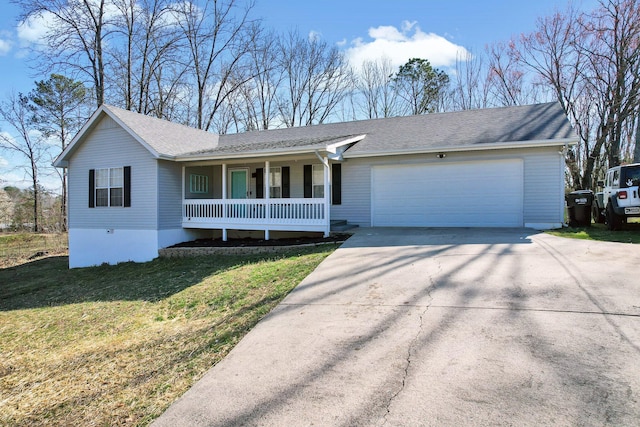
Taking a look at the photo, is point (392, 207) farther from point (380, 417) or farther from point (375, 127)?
point (380, 417)

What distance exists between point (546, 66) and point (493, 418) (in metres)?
24.6

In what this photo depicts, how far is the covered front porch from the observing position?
1169cm

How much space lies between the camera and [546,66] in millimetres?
21641

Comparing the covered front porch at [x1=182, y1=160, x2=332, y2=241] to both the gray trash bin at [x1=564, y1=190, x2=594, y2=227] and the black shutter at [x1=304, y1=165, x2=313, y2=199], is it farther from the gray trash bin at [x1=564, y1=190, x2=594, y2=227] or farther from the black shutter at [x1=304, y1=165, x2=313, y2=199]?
the gray trash bin at [x1=564, y1=190, x2=594, y2=227]

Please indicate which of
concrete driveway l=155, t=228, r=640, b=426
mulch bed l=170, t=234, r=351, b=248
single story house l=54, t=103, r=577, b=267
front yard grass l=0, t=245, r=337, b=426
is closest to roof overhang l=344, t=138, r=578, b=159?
single story house l=54, t=103, r=577, b=267

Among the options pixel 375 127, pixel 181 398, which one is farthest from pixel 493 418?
pixel 375 127

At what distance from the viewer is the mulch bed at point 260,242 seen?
432 inches

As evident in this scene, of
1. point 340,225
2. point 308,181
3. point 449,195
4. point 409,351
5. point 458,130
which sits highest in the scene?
point 458,130

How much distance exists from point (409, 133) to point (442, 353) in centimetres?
1118

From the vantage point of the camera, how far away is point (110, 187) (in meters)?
13.5

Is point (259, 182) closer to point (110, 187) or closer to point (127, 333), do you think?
point (110, 187)

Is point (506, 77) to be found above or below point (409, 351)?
above

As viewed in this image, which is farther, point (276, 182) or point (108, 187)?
point (276, 182)

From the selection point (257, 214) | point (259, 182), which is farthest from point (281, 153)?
point (259, 182)
